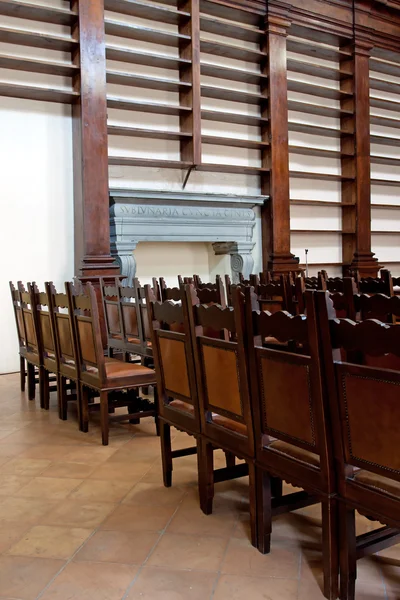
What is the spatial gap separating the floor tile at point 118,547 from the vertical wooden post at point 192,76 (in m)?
5.04

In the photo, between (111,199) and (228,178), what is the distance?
1.79 metres

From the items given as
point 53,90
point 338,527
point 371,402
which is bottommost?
point 338,527

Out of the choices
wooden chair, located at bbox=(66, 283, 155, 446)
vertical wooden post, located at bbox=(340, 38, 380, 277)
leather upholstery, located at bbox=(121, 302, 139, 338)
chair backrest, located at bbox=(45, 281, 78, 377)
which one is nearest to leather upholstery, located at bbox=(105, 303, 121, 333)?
leather upholstery, located at bbox=(121, 302, 139, 338)

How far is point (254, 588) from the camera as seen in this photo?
5.22 ft

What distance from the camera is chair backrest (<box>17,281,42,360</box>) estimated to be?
402 cm

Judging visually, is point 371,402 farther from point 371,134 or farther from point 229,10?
point 371,134

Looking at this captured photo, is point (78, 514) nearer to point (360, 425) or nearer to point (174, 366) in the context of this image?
point (174, 366)

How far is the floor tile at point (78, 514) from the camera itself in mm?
2070

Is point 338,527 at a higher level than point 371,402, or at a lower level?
lower

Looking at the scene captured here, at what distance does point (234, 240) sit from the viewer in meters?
6.79

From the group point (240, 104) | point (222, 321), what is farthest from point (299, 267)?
point (222, 321)

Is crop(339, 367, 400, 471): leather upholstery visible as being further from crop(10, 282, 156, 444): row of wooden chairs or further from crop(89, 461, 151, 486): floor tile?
crop(10, 282, 156, 444): row of wooden chairs

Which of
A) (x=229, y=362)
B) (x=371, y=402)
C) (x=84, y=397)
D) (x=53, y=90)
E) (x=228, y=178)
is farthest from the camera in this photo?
(x=228, y=178)

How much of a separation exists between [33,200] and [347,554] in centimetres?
507
